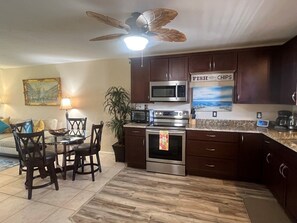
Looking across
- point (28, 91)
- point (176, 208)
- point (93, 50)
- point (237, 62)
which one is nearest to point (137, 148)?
point (176, 208)

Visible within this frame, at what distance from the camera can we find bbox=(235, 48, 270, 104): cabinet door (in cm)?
302

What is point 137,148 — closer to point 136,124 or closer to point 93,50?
point 136,124

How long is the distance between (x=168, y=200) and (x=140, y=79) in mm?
2336

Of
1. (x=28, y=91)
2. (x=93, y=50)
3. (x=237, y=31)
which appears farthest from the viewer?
(x=28, y=91)

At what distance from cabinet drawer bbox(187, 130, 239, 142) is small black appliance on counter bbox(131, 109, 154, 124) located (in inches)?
36.3

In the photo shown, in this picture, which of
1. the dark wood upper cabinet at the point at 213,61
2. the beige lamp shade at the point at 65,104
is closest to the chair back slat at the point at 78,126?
the beige lamp shade at the point at 65,104

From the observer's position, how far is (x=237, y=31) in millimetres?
2496

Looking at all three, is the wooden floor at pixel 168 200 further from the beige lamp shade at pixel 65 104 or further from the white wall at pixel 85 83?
the beige lamp shade at pixel 65 104

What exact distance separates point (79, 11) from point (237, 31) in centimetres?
209

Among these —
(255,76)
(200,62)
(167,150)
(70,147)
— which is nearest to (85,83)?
(70,147)

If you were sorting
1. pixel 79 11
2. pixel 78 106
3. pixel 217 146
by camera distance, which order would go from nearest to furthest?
1. pixel 79 11
2. pixel 217 146
3. pixel 78 106

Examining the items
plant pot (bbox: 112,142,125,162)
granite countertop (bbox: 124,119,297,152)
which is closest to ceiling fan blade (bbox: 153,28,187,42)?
granite countertop (bbox: 124,119,297,152)

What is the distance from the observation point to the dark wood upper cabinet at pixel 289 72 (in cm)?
253

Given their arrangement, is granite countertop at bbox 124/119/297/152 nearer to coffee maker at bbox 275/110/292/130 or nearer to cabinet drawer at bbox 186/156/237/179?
coffee maker at bbox 275/110/292/130
